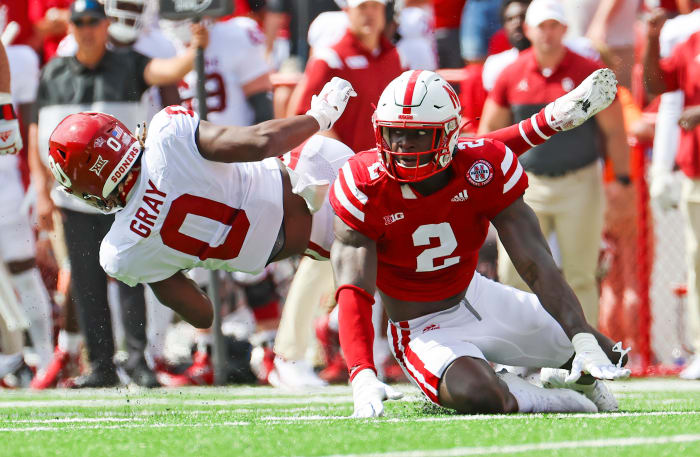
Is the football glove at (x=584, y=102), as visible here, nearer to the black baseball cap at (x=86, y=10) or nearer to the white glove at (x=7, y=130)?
the white glove at (x=7, y=130)

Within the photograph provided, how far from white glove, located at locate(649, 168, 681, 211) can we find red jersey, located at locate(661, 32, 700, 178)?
161mm

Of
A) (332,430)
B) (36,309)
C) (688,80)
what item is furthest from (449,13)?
(332,430)

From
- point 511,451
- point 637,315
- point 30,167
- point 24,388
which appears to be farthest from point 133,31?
point 511,451

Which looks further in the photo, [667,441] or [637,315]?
[637,315]

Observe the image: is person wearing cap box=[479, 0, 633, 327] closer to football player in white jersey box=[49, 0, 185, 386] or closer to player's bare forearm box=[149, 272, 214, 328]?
football player in white jersey box=[49, 0, 185, 386]

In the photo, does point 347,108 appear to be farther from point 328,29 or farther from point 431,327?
point 431,327

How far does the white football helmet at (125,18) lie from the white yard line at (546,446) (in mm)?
4360

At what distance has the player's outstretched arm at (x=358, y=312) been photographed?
485 cm

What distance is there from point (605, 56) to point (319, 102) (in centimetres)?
295

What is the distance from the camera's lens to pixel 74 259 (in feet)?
24.8

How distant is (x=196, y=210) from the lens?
562 centimetres

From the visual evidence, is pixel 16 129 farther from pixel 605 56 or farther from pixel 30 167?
pixel 605 56

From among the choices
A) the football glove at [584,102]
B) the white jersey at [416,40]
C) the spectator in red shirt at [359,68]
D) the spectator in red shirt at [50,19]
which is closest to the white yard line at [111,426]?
the football glove at [584,102]

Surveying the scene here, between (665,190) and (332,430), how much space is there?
373 cm
